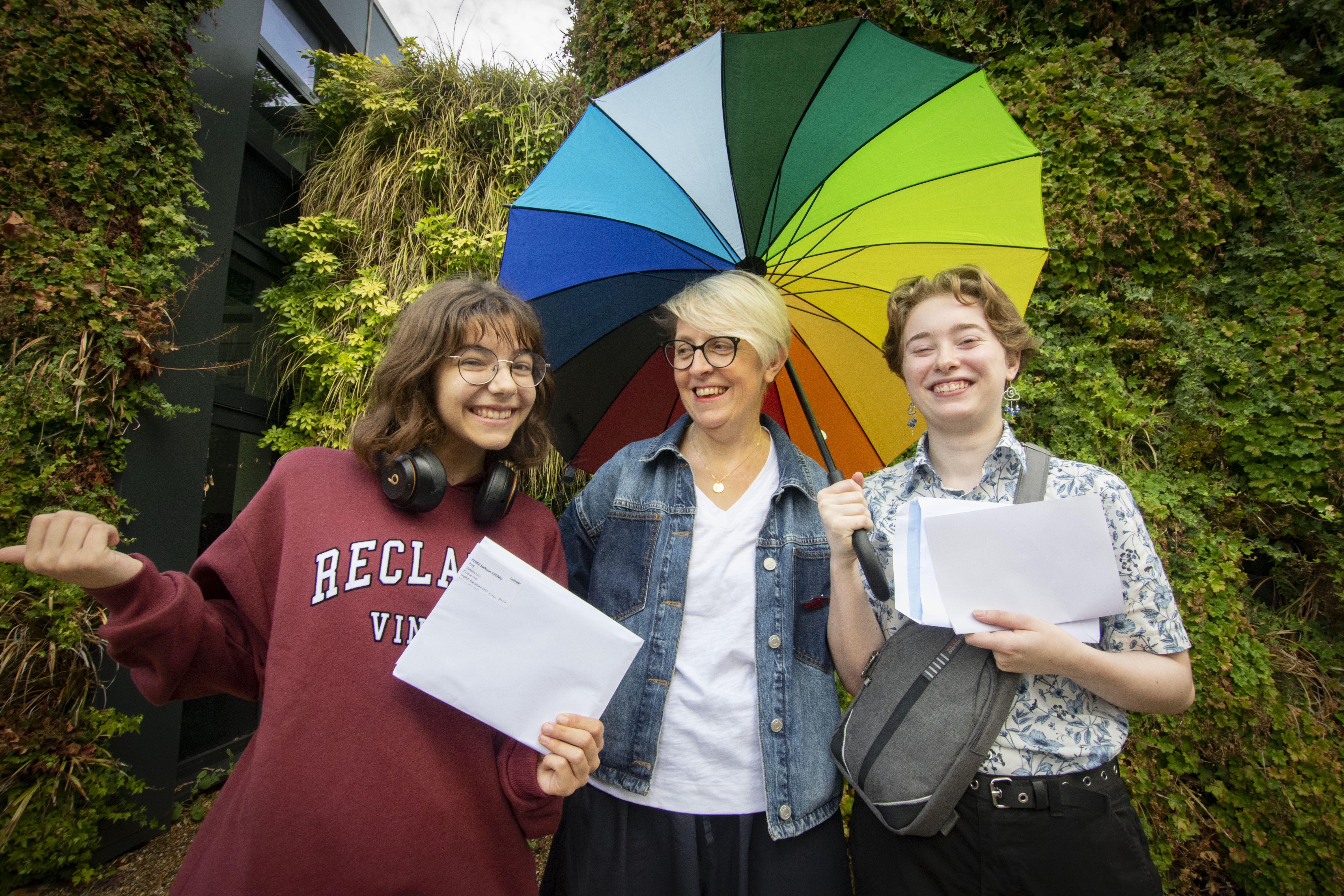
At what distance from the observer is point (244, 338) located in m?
4.46

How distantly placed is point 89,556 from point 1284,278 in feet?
16.3

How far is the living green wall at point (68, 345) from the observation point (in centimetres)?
285

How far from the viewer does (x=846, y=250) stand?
1893 millimetres

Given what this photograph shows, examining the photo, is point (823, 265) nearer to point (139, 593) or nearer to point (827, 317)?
point (827, 317)

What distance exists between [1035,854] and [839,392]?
55.8 inches

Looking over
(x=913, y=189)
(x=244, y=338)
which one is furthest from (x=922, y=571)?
(x=244, y=338)

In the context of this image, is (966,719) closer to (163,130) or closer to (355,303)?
(355,303)

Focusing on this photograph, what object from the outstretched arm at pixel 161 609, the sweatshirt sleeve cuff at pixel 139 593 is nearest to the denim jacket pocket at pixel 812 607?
the outstretched arm at pixel 161 609

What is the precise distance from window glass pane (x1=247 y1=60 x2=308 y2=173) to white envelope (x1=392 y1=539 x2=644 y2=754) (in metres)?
4.97

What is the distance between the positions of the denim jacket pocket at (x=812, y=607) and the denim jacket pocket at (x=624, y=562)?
0.43 m

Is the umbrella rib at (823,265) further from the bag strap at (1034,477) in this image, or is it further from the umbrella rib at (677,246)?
the bag strap at (1034,477)

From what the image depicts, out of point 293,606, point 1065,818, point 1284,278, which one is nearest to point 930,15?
point 1284,278

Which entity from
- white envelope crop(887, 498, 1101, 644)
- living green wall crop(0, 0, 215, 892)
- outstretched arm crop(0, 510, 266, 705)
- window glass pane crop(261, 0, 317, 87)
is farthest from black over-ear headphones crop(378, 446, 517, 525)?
window glass pane crop(261, 0, 317, 87)

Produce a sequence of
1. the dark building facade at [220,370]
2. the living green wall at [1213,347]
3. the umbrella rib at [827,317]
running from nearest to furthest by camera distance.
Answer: the umbrella rib at [827,317]
the living green wall at [1213,347]
the dark building facade at [220,370]
